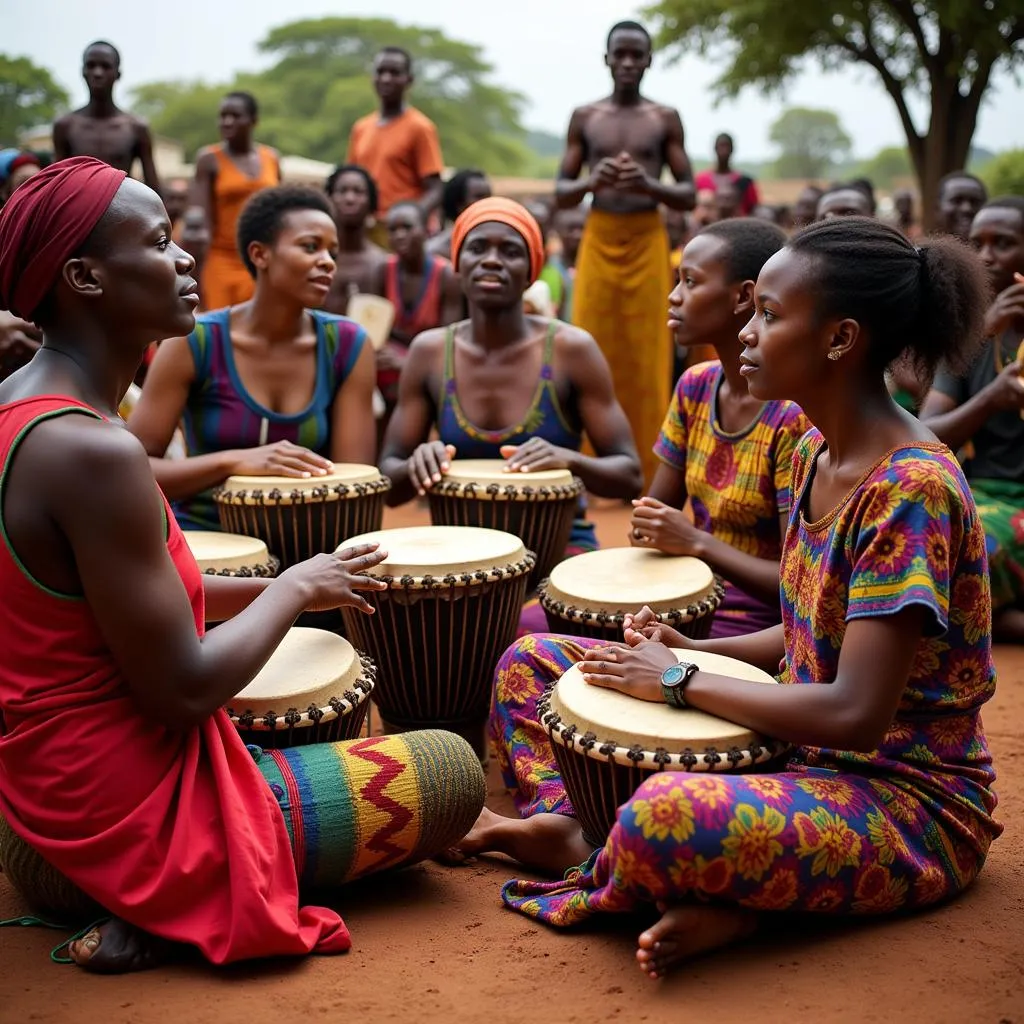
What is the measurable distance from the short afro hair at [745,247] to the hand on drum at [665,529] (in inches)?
27.8

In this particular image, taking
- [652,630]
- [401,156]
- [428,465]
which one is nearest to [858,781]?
[652,630]

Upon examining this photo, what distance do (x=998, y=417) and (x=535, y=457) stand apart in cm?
217

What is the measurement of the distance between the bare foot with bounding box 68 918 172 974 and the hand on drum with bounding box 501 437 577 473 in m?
2.05

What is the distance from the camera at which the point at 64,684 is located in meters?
2.28

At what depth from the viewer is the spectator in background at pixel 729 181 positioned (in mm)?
13125

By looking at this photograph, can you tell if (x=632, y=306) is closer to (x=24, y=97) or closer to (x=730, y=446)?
(x=730, y=446)

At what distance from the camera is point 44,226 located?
2.25 meters

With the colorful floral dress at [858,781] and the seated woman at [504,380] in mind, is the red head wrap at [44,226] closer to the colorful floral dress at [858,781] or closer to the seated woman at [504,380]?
the colorful floral dress at [858,781]

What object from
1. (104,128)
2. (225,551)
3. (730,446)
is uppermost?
(104,128)

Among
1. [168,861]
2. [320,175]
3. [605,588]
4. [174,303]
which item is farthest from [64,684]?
[320,175]

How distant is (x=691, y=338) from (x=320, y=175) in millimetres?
18998

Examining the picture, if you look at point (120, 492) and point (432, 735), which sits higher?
point (120, 492)

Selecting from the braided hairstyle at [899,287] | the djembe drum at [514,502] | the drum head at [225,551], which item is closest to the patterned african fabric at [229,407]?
the drum head at [225,551]

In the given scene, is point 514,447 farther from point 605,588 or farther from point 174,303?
point 174,303
